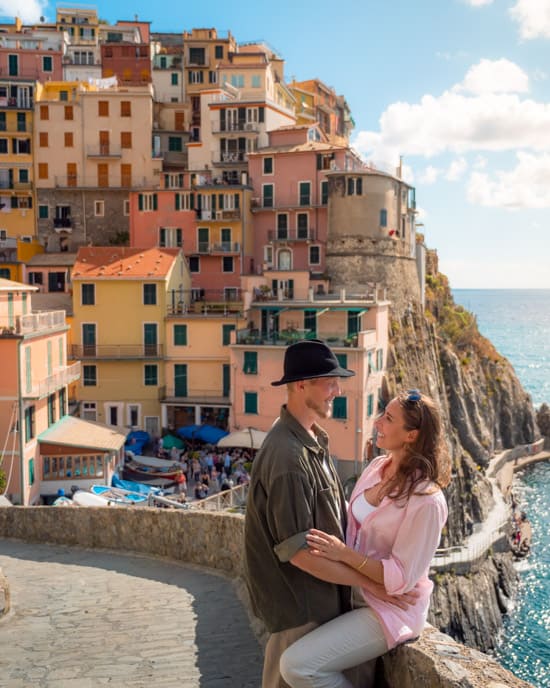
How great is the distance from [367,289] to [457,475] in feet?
39.1

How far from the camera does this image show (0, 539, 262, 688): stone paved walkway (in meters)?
7.62

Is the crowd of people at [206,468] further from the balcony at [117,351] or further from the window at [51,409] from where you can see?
the window at [51,409]

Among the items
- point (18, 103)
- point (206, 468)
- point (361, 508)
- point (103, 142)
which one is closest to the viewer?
point (361, 508)

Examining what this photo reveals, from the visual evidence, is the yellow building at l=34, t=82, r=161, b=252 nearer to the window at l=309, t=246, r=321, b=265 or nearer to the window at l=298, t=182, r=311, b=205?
the window at l=298, t=182, r=311, b=205

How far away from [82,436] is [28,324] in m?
5.14

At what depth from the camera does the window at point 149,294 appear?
4138 centimetres

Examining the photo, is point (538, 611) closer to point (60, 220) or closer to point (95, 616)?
point (95, 616)

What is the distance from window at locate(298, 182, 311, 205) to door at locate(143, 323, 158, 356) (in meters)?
14.3

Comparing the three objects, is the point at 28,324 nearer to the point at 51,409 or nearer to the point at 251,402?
the point at 51,409

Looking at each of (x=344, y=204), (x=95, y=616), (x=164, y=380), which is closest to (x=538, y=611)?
(x=164, y=380)

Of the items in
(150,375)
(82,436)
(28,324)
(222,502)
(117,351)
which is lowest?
(82,436)

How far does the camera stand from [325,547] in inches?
179

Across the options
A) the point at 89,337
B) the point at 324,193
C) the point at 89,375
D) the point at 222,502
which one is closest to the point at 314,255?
the point at 324,193

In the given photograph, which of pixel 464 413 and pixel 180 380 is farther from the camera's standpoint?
pixel 464 413
